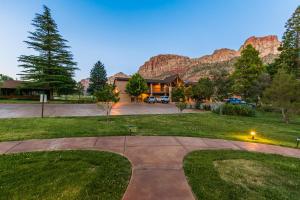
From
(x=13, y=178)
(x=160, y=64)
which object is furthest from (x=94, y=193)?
(x=160, y=64)

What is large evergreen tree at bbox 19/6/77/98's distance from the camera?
3416 cm

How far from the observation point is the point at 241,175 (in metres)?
3.71

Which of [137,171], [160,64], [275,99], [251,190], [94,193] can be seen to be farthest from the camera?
[160,64]

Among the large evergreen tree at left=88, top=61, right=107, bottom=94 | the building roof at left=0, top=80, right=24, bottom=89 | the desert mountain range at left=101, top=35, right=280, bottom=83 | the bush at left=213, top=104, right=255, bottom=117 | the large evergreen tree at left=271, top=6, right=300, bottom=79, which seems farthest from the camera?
the desert mountain range at left=101, top=35, right=280, bottom=83

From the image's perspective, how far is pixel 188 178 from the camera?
3416 millimetres

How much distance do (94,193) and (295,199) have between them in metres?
3.74

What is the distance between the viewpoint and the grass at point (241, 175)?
9.71 feet

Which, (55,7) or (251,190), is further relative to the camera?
(55,7)

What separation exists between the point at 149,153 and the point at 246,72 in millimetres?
33557

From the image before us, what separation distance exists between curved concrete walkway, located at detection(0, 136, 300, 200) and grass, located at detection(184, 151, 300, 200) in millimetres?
330

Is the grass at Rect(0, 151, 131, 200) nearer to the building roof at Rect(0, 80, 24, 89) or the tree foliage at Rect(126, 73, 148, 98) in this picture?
the tree foliage at Rect(126, 73, 148, 98)

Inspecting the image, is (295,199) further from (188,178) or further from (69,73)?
(69,73)

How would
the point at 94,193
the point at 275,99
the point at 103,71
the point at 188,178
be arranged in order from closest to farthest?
the point at 94,193 < the point at 188,178 < the point at 275,99 < the point at 103,71

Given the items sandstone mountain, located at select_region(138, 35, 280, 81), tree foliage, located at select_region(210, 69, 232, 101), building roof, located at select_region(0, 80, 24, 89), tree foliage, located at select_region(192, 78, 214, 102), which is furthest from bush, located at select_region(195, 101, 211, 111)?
sandstone mountain, located at select_region(138, 35, 280, 81)
